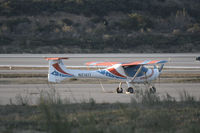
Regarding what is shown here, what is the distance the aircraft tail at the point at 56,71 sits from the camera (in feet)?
57.7

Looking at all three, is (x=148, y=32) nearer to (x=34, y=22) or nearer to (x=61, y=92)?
(x=34, y=22)

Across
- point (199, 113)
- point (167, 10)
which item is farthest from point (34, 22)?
point (199, 113)

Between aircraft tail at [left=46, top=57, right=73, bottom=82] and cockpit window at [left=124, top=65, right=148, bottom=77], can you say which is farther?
cockpit window at [left=124, top=65, right=148, bottom=77]

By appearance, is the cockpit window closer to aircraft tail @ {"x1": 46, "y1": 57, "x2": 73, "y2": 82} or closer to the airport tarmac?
the airport tarmac

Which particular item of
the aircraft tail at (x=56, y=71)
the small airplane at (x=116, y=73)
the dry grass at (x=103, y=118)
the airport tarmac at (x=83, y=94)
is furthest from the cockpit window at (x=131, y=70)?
the dry grass at (x=103, y=118)

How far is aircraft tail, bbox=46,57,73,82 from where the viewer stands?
17578 mm

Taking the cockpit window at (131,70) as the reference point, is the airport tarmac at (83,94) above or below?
below

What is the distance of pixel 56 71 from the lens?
57.9 feet

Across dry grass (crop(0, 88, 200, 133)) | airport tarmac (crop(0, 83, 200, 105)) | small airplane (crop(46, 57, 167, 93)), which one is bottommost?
dry grass (crop(0, 88, 200, 133))

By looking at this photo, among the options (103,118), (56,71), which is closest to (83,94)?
(56,71)

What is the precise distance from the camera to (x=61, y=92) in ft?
58.7

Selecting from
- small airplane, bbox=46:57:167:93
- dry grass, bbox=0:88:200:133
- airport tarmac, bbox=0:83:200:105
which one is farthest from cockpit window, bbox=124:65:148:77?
dry grass, bbox=0:88:200:133

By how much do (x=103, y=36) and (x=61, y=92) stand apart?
4372 centimetres

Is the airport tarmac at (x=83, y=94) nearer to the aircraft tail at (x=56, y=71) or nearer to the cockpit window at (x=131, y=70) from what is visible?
the aircraft tail at (x=56, y=71)
